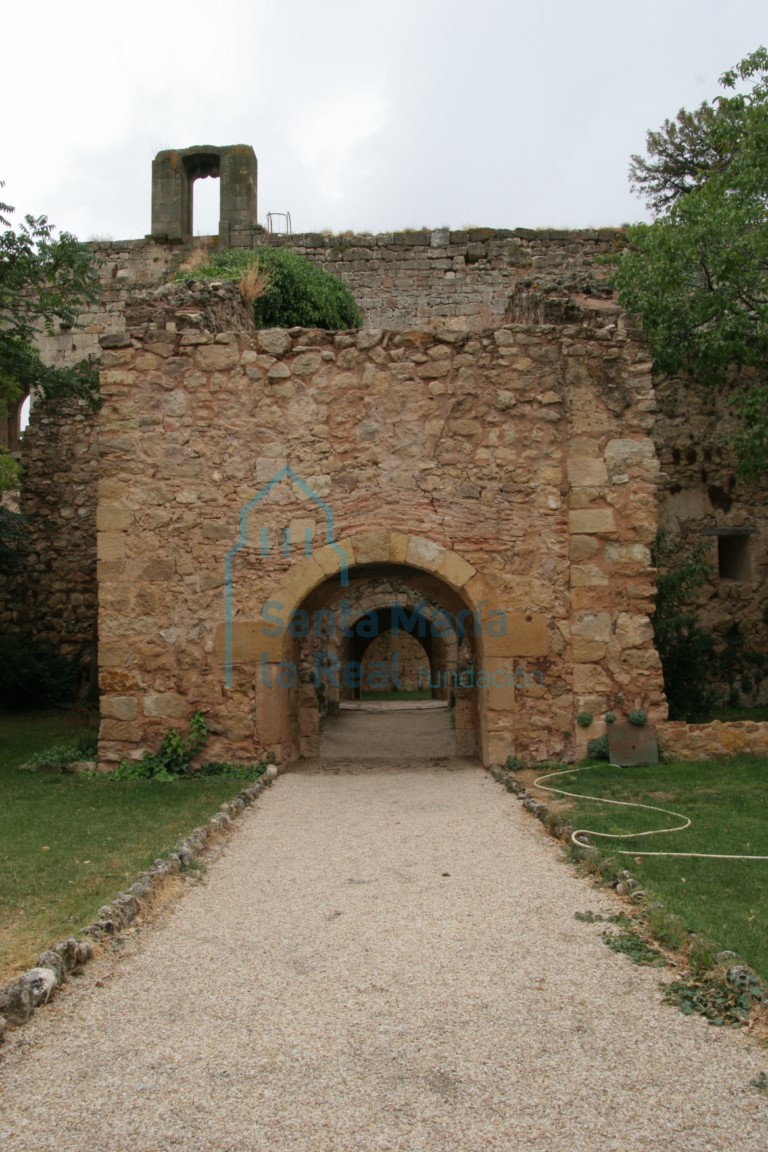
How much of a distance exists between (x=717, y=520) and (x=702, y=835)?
26.7 feet

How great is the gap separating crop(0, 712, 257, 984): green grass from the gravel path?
406 millimetres

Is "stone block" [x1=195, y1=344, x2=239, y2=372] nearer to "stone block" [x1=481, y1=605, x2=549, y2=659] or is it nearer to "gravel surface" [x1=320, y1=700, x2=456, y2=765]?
"stone block" [x1=481, y1=605, x2=549, y2=659]

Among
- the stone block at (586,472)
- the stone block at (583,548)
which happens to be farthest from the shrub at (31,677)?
the stone block at (586,472)

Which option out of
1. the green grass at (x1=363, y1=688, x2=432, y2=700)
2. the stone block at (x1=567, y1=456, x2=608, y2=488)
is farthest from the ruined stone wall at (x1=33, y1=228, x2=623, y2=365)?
the green grass at (x1=363, y1=688, x2=432, y2=700)

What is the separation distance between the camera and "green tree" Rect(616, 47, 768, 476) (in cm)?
1023

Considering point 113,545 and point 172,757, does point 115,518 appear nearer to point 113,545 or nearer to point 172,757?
point 113,545

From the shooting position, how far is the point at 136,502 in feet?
30.8

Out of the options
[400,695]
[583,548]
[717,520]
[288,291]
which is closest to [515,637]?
[583,548]

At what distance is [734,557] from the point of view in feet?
44.7

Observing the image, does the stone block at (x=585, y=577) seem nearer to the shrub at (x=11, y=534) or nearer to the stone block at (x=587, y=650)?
the stone block at (x=587, y=650)

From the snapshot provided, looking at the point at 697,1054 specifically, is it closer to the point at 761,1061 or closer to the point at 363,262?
the point at 761,1061

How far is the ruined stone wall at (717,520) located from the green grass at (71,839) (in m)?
7.53

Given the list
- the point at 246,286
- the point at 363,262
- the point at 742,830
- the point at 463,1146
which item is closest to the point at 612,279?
the point at 246,286

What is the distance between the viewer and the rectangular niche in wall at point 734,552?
43.7 ft
